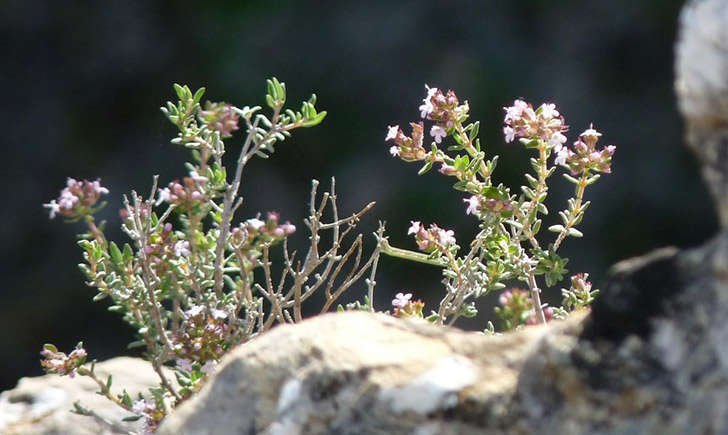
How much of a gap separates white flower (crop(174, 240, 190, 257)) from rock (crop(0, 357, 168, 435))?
1.06 ft

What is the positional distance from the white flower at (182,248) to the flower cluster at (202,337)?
85mm

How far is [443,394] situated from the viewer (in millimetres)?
1093

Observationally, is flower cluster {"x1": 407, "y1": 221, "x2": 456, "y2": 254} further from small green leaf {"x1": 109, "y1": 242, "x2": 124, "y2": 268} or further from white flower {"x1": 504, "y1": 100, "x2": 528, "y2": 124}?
small green leaf {"x1": 109, "y1": 242, "x2": 124, "y2": 268}

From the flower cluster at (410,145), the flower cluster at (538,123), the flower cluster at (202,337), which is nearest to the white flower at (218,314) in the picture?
the flower cluster at (202,337)

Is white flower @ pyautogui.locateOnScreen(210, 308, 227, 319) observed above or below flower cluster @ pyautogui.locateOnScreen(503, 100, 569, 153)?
below

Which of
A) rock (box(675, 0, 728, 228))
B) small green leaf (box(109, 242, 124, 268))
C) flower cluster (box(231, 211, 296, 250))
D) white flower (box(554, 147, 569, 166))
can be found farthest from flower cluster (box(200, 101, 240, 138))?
rock (box(675, 0, 728, 228))

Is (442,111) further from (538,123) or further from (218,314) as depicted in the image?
(218,314)

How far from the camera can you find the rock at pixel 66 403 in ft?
6.50

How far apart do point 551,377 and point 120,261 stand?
0.86 meters

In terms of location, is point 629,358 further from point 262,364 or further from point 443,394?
point 262,364

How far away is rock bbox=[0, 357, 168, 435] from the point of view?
1981mm

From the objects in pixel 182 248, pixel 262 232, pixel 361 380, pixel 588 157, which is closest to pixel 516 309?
pixel 588 157

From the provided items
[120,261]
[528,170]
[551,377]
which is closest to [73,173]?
[528,170]

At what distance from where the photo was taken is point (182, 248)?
5.63ft
